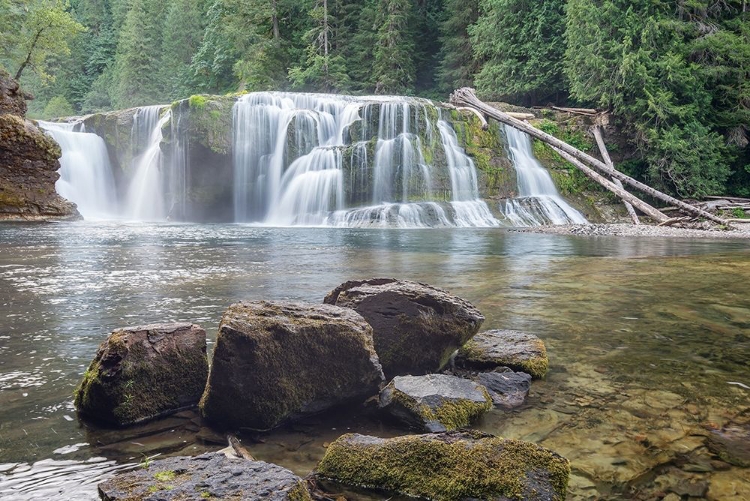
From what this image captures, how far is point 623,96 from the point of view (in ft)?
71.5

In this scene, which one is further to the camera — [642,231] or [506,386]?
[642,231]

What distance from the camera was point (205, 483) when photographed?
1.79 m

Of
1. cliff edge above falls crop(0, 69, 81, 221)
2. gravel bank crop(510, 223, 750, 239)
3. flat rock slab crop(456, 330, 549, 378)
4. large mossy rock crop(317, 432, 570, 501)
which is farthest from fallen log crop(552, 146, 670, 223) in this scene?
cliff edge above falls crop(0, 69, 81, 221)

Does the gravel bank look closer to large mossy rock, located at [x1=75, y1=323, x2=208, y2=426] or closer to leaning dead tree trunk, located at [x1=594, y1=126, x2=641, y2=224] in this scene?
leaning dead tree trunk, located at [x1=594, y1=126, x2=641, y2=224]

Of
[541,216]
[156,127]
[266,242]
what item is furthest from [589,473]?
[156,127]

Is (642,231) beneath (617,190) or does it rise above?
beneath

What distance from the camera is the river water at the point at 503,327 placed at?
2258mm

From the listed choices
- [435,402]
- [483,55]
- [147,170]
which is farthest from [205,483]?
[483,55]

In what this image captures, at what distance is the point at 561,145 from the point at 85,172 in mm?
22194

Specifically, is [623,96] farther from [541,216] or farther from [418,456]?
[418,456]

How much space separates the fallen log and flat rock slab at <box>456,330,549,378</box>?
54.8 feet

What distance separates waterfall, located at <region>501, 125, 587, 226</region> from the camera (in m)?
20.1

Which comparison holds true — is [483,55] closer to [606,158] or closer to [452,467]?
[606,158]

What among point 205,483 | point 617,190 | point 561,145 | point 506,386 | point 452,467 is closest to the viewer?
point 205,483
